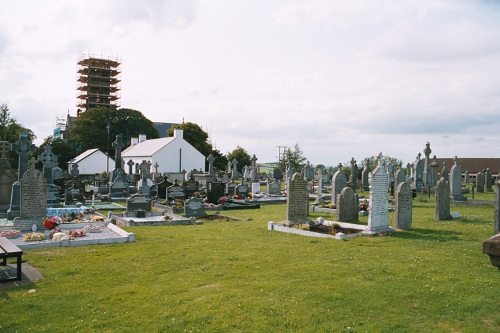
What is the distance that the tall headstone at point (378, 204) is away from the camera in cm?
1398

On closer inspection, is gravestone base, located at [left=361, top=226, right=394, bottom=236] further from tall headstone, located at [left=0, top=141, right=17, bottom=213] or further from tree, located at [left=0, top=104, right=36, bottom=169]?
tree, located at [left=0, top=104, right=36, bottom=169]

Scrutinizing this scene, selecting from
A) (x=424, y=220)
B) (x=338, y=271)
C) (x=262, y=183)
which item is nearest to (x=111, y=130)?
(x=262, y=183)

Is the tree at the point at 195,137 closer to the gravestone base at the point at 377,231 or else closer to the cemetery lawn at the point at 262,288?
the gravestone base at the point at 377,231

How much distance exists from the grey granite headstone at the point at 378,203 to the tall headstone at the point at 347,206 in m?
2.39

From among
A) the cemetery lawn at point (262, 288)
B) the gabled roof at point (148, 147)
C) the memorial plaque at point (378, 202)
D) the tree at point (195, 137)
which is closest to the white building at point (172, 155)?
the gabled roof at point (148, 147)

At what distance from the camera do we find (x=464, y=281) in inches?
321

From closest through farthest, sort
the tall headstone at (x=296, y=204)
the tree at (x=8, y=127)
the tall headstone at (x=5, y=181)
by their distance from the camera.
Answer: the tall headstone at (x=296, y=204) → the tall headstone at (x=5, y=181) → the tree at (x=8, y=127)

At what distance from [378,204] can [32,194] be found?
1182cm

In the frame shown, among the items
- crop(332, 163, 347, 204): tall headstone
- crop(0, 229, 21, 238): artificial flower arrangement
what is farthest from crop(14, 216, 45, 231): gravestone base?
crop(332, 163, 347, 204): tall headstone

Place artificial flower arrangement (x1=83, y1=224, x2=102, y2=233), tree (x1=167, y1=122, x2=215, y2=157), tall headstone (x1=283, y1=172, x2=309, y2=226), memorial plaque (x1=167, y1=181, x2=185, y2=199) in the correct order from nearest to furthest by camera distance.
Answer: artificial flower arrangement (x1=83, y1=224, x2=102, y2=233), tall headstone (x1=283, y1=172, x2=309, y2=226), memorial plaque (x1=167, y1=181, x2=185, y2=199), tree (x1=167, y1=122, x2=215, y2=157)

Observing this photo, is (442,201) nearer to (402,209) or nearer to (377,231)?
(402,209)

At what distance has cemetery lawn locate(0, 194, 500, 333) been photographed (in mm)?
6344

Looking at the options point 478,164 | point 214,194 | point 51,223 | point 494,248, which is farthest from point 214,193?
point 478,164

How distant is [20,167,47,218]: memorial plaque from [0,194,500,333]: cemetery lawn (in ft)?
11.0
